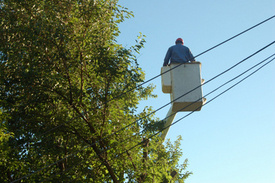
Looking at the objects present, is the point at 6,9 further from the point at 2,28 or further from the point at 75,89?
the point at 75,89

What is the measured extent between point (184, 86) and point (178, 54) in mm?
1252

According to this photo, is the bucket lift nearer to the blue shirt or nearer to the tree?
the blue shirt

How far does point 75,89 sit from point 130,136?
2349 millimetres

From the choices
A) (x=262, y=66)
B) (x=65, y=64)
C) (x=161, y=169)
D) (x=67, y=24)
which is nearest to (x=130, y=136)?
(x=161, y=169)

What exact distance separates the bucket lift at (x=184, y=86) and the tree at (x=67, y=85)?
273 centimetres

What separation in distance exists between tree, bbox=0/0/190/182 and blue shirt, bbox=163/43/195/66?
6.56 feet

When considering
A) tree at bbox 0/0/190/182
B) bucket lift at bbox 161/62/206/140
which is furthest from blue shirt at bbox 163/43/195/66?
tree at bbox 0/0/190/182

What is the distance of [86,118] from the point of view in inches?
521

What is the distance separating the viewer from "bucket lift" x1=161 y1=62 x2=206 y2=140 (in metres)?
10.1

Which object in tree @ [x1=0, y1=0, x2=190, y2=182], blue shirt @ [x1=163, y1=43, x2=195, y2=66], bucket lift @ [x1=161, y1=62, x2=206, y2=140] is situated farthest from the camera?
tree @ [x1=0, y1=0, x2=190, y2=182]

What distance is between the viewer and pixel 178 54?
440 inches

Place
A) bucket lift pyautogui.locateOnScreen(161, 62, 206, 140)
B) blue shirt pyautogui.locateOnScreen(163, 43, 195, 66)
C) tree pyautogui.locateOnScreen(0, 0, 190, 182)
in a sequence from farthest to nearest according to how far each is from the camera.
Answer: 1. tree pyautogui.locateOnScreen(0, 0, 190, 182)
2. blue shirt pyautogui.locateOnScreen(163, 43, 195, 66)
3. bucket lift pyautogui.locateOnScreen(161, 62, 206, 140)

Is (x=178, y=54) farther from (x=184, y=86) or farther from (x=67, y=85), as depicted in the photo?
(x=67, y=85)

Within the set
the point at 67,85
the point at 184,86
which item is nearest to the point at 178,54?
the point at 184,86
